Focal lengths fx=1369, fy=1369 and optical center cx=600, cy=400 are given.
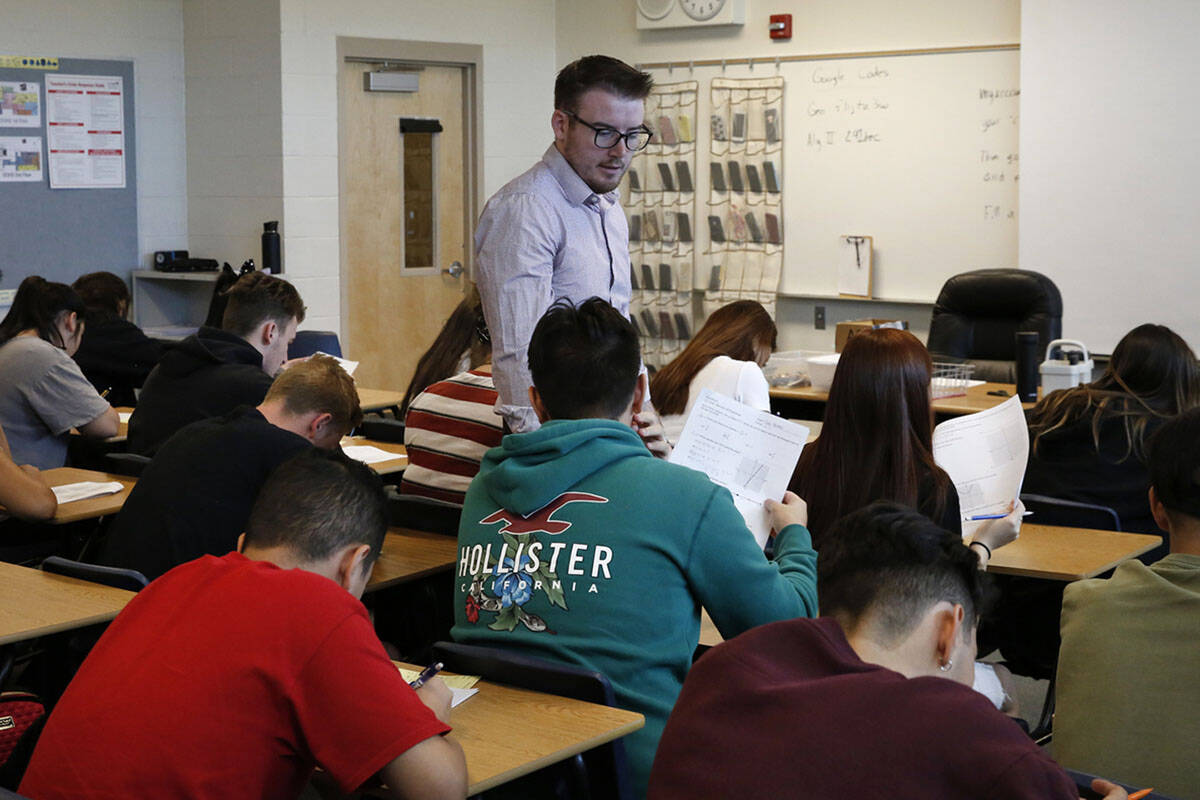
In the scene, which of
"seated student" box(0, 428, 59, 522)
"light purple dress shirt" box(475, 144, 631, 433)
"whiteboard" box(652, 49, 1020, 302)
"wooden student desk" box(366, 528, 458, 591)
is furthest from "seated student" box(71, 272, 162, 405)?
"whiteboard" box(652, 49, 1020, 302)

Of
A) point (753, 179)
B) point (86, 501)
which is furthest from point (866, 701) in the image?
point (753, 179)

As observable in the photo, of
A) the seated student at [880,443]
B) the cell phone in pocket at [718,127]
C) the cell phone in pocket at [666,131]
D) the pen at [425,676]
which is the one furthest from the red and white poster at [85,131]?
the pen at [425,676]

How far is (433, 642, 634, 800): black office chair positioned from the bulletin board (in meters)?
5.52

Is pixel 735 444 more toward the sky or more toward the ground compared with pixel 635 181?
more toward the ground

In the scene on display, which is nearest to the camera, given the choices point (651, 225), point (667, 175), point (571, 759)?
point (571, 759)

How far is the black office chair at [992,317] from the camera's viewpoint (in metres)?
6.16

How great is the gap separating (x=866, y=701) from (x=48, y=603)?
1.94m

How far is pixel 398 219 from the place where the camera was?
7.88m

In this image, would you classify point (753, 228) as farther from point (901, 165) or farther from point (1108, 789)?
point (1108, 789)

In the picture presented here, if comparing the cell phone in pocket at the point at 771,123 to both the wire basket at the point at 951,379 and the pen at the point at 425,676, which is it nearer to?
the wire basket at the point at 951,379

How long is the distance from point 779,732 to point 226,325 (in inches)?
128

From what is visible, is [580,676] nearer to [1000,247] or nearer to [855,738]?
[855,738]

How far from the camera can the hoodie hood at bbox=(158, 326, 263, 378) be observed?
403 centimetres

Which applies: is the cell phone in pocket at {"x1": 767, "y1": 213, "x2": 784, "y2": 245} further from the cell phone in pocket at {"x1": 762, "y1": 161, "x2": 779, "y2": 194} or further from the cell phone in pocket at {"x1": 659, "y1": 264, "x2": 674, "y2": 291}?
the cell phone in pocket at {"x1": 659, "y1": 264, "x2": 674, "y2": 291}
